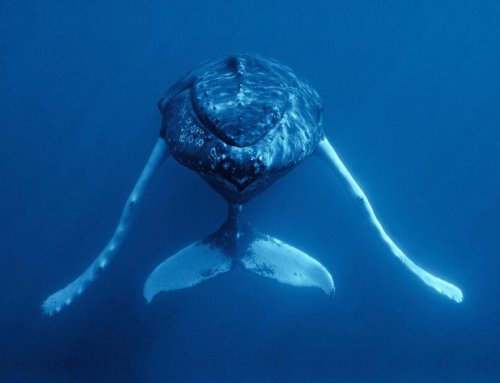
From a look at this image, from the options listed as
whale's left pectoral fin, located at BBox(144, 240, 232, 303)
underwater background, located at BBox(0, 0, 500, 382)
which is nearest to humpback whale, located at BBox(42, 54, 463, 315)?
whale's left pectoral fin, located at BBox(144, 240, 232, 303)

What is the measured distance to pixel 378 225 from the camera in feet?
22.3

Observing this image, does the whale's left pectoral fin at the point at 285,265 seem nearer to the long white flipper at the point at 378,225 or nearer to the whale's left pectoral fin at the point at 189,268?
the whale's left pectoral fin at the point at 189,268

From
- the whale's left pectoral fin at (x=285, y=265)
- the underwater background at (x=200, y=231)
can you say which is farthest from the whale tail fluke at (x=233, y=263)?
the underwater background at (x=200, y=231)

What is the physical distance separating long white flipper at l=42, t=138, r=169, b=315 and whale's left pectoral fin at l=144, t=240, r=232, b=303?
0.66 meters

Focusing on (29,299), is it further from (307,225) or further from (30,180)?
(307,225)

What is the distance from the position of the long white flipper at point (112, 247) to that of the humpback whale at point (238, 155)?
1cm

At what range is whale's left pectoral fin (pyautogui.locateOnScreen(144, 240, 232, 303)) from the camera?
6.21m

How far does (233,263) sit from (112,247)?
1.68 meters

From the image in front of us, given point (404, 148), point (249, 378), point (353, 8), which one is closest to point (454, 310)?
point (404, 148)

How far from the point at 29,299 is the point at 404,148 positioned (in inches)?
384

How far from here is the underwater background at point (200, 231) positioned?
10562 millimetres

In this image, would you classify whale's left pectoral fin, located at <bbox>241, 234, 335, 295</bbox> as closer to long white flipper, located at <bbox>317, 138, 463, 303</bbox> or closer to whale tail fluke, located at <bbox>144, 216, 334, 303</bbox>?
whale tail fluke, located at <bbox>144, 216, 334, 303</bbox>

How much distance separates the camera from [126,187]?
34.7ft

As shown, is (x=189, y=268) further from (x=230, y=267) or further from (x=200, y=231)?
(x=200, y=231)
